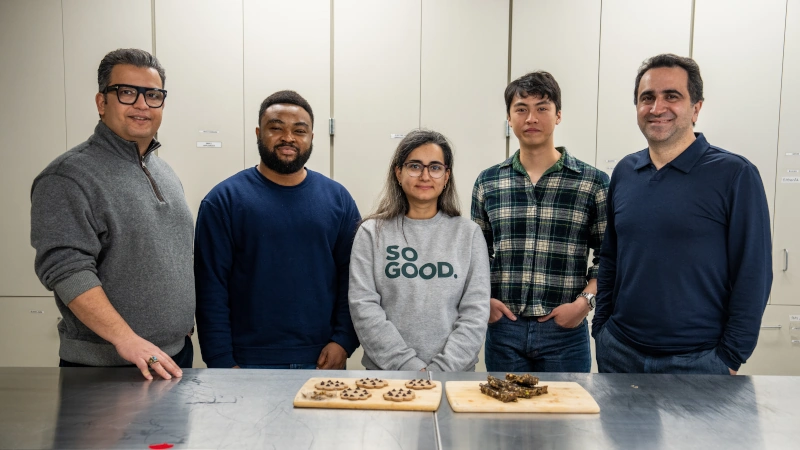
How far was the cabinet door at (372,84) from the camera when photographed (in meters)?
3.38

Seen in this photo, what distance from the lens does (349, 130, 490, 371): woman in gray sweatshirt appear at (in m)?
1.84

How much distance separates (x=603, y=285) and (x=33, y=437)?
1.84 metres

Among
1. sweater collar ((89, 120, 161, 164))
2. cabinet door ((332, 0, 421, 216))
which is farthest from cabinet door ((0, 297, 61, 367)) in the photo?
sweater collar ((89, 120, 161, 164))

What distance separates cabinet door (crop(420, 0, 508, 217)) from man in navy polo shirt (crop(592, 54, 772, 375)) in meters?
1.58

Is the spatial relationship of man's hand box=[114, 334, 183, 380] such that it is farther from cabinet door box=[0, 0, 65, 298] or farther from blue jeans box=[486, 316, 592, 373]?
cabinet door box=[0, 0, 65, 298]

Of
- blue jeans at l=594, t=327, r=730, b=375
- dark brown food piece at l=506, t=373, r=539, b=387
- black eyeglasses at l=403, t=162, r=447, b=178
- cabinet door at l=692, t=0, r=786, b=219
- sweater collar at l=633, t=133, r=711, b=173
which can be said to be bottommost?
blue jeans at l=594, t=327, r=730, b=375

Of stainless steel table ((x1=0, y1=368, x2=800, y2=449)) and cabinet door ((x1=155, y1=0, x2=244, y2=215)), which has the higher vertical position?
cabinet door ((x1=155, y1=0, x2=244, y2=215))

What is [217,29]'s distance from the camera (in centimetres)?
335

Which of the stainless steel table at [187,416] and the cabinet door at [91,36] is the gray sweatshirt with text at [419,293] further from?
the cabinet door at [91,36]

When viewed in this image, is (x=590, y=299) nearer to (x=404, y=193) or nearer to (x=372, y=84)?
(x=404, y=193)

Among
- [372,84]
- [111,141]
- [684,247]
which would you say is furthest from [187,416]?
[372,84]

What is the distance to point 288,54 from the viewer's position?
3.38 meters

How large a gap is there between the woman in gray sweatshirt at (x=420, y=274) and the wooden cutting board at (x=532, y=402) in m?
0.42

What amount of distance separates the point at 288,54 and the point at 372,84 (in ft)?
1.84
